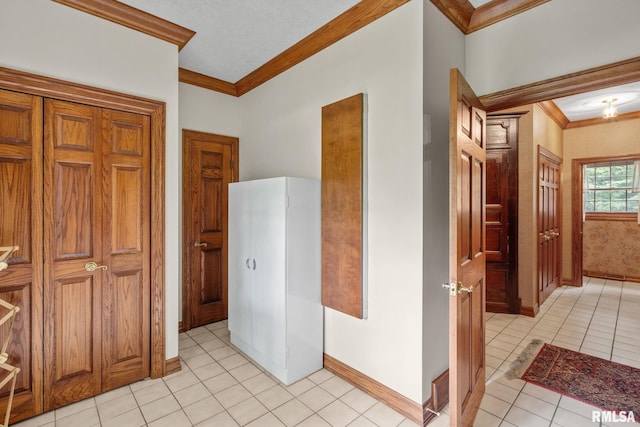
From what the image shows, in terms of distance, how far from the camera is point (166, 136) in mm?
2604

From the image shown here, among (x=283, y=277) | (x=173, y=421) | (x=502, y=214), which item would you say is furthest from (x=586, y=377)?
(x=173, y=421)

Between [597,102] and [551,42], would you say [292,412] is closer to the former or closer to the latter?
[551,42]

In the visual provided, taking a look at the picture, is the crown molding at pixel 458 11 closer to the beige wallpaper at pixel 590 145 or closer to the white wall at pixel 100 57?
the white wall at pixel 100 57

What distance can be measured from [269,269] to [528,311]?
3.41 m

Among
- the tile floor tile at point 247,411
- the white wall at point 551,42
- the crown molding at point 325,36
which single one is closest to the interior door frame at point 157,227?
the tile floor tile at point 247,411

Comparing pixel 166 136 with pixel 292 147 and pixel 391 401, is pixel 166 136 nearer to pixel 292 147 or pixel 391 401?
pixel 292 147

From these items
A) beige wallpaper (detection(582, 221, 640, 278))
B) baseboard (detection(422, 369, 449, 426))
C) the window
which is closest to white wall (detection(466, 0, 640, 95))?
baseboard (detection(422, 369, 449, 426))

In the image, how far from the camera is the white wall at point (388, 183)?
79.7 inches

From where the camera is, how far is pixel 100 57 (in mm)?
2316

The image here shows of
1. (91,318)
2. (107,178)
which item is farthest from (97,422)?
(107,178)

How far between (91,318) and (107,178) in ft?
3.42

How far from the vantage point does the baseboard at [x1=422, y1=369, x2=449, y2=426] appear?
2.01 meters

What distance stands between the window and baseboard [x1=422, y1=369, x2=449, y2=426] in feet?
19.4

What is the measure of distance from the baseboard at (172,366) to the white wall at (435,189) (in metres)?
2.00
